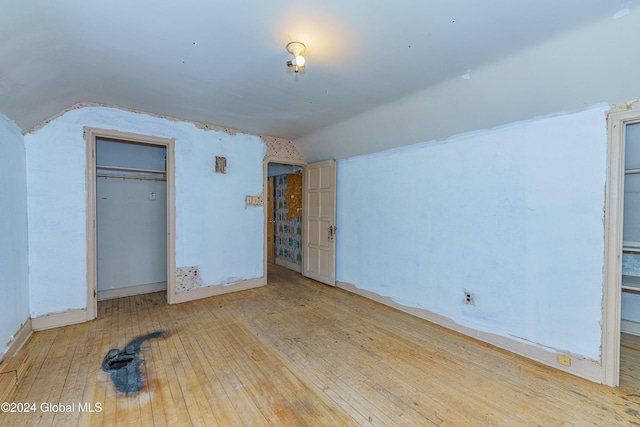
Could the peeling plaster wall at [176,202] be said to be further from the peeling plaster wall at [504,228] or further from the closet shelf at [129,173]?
the peeling plaster wall at [504,228]

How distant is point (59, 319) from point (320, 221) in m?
3.52

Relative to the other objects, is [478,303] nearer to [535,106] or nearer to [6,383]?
[535,106]

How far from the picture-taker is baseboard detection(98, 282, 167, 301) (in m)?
3.92

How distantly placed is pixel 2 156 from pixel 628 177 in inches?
228

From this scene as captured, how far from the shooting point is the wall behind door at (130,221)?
3916mm

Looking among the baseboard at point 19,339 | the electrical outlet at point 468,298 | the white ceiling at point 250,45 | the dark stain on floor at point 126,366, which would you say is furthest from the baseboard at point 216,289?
the electrical outlet at point 468,298

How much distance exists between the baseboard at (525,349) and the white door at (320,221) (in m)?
1.46

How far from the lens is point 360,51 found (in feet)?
6.89

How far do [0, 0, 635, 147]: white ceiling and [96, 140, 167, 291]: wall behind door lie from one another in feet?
3.84

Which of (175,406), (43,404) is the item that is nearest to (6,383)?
(43,404)

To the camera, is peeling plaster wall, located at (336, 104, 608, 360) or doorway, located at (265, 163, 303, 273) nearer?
peeling plaster wall, located at (336, 104, 608, 360)

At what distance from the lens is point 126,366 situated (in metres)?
2.29

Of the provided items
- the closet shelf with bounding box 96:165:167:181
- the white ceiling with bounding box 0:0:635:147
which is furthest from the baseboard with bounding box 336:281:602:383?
the closet shelf with bounding box 96:165:167:181

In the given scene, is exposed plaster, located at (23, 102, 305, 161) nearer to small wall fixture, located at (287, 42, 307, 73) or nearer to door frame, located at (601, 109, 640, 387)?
small wall fixture, located at (287, 42, 307, 73)
